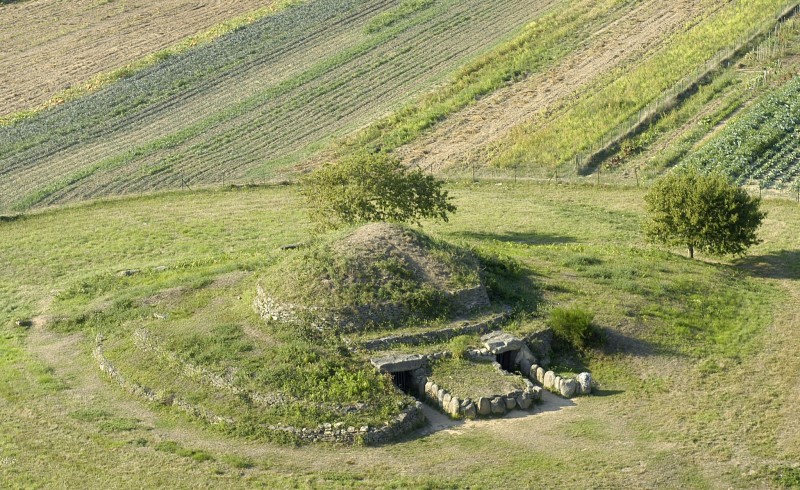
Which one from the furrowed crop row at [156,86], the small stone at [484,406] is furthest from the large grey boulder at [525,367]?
the furrowed crop row at [156,86]

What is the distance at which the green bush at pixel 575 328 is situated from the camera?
148 ft

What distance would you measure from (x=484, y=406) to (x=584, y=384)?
14.1 ft

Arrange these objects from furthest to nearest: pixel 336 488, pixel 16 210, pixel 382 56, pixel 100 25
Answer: pixel 100 25, pixel 382 56, pixel 16 210, pixel 336 488

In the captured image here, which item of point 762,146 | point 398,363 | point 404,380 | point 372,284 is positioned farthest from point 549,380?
point 762,146

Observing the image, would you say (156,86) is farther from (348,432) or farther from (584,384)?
(348,432)

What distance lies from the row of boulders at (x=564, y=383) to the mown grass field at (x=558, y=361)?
678mm

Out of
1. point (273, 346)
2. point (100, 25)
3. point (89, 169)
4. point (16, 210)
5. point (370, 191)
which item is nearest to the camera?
point (273, 346)

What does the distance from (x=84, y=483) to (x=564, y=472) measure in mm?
15268

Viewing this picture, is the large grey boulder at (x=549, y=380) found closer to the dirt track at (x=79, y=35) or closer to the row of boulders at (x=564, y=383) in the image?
the row of boulders at (x=564, y=383)

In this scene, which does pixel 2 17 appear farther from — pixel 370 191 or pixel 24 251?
pixel 370 191

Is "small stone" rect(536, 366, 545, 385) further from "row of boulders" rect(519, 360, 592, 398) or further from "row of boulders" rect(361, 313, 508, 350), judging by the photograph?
"row of boulders" rect(361, 313, 508, 350)

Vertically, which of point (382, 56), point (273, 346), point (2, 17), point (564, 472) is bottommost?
point (564, 472)

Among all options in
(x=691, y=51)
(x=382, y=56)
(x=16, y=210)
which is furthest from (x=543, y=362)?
(x=382, y=56)

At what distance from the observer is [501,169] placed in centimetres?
7862
